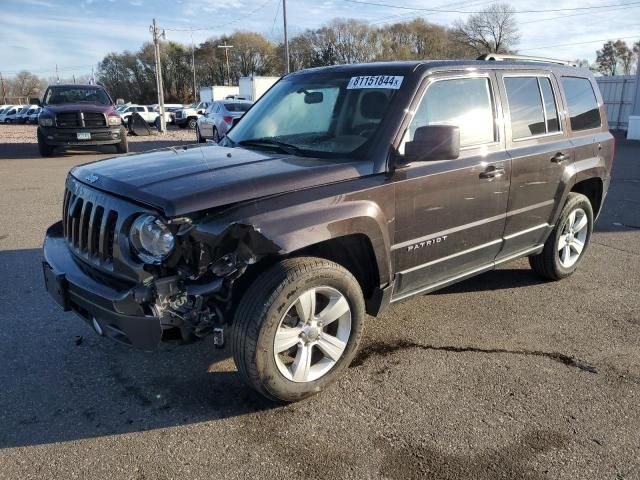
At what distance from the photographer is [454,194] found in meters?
3.70

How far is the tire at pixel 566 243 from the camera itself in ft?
16.0

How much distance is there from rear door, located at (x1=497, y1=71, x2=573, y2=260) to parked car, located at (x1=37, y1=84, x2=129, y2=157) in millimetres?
12596

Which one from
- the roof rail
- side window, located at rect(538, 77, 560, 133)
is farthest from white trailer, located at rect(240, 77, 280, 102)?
side window, located at rect(538, 77, 560, 133)

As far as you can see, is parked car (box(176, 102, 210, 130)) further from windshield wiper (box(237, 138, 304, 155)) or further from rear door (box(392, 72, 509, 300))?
rear door (box(392, 72, 509, 300))

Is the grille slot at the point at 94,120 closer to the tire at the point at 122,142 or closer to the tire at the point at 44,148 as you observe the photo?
the tire at the point at 122,142

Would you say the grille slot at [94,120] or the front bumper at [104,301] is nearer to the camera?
the front bumper at [104,301]

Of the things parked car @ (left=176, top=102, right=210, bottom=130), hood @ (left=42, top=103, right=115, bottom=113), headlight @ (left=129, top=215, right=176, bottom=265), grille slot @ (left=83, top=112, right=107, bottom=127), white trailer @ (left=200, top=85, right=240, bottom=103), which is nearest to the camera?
headlight @ (left=129, top=215, right=176, bottom=265)

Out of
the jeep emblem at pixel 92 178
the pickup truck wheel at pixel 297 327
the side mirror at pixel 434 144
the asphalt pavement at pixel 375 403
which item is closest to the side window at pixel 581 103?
the asphalt pavement at pixel 375 403

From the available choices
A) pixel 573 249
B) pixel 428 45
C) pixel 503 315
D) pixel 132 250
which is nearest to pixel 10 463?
pixel 132 250

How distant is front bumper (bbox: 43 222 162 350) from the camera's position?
271cm

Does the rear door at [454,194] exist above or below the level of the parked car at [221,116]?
below

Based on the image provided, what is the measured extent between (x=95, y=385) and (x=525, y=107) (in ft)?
12.2

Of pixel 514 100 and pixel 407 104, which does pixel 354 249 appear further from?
pixel 514 100

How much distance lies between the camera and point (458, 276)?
3.99m
